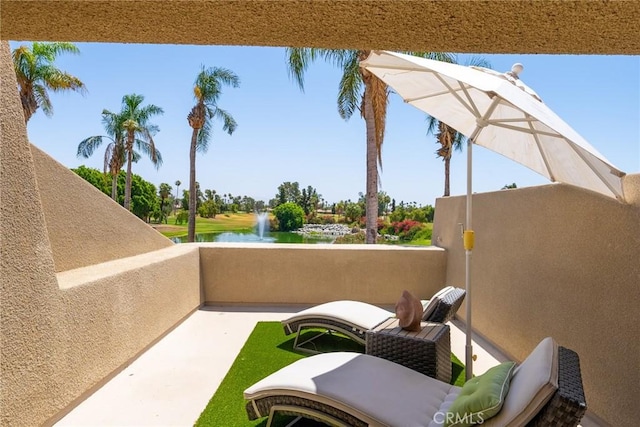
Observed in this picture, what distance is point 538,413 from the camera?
2115mm

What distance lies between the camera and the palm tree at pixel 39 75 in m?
18.9

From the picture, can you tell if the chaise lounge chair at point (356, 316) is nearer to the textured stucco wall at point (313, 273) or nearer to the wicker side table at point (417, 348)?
the wicker side table at point (417, 348)

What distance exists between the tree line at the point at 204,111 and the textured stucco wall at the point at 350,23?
2.30 m

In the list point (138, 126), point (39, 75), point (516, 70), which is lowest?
point (516, 70)

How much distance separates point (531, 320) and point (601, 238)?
1521mm

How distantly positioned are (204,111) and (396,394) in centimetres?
2196

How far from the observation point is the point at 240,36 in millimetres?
Result: 1502

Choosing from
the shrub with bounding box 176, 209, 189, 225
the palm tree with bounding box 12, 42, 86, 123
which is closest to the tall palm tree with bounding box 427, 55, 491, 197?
the shrub with bounding box 176, 209, 189, 225

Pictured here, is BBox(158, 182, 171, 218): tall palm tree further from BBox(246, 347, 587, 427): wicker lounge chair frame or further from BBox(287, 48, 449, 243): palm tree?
BBox(246, 347, 587, 427): wicker lounge chair frame

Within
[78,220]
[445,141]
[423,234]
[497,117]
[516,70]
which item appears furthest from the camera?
[445,141]

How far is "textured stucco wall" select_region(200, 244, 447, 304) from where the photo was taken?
25.5 ft

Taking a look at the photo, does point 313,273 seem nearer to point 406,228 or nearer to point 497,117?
point 497,117

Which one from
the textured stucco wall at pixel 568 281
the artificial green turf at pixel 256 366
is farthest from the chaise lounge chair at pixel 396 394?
the textured stucco wall at pixel 568 281

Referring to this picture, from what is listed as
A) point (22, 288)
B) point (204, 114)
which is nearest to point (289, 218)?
point (204, 114)
